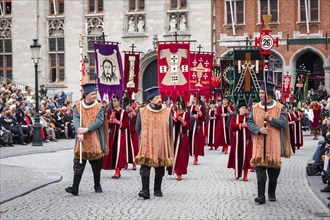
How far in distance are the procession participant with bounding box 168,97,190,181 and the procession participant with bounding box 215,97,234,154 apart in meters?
7.25

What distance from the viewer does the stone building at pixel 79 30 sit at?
4197 cm

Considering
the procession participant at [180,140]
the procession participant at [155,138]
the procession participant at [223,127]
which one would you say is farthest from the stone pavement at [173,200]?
the procession participant at [223,127]

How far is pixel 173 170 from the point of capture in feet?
49.1

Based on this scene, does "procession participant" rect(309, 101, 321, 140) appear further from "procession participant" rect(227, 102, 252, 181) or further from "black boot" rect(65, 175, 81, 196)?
"black boot" rect(65, 175, 81, 196)

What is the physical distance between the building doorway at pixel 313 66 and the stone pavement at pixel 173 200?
26098 mm

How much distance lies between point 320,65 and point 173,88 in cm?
2612

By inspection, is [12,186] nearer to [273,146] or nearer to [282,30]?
[273,146]

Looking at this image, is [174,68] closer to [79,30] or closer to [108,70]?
[108,70]

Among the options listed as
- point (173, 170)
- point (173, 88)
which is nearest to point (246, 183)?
point (173, 170)

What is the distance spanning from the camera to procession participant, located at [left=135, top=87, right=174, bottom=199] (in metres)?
12.0

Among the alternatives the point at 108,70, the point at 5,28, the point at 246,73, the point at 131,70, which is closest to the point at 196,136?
the point at 246,73

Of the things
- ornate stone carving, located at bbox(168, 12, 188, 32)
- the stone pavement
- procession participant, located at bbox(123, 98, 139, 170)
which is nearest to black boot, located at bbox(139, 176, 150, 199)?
the stone pavement

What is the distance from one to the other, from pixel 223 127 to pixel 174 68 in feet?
21.4

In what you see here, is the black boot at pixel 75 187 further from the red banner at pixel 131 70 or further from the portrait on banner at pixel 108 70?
the red banner at pixel 131 70
